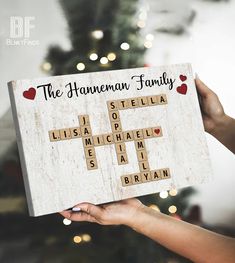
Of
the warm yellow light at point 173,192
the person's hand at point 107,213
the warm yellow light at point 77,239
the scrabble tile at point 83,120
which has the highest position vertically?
the scrabble tile at point 83,120

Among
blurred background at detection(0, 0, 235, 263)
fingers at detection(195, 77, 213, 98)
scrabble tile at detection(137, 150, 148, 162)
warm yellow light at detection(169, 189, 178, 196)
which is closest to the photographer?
scrabble tile at detection(137, 150, 148, 162)

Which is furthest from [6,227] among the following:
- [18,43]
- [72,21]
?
[72,21]

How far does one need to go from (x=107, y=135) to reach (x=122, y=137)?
0.04 meters

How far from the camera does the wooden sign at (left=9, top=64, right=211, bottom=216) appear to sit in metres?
1.10

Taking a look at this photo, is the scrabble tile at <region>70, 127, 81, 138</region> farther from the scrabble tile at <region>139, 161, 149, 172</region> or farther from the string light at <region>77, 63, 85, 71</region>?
the string light at <region>77, 63, 85, 71</region>

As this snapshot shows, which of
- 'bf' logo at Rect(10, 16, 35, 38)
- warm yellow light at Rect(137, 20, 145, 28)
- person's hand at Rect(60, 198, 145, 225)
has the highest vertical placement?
'bf' logo at Rect(10, 16, 35, 38)

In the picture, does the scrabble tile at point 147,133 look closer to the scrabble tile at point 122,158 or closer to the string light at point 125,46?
the scrabble tile at point 122,158

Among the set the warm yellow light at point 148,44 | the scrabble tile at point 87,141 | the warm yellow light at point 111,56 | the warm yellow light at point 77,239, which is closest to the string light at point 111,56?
the warm yellow light at point 111,56

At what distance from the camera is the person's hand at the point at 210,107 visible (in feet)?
4.58

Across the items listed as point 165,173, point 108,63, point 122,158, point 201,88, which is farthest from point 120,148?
point 108,63

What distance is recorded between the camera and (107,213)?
Answer: 1.24 metres

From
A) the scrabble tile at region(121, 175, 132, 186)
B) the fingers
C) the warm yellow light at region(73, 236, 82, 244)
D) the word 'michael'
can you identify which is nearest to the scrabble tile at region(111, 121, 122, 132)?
the word 'michael'

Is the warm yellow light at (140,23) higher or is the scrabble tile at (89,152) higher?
the warm yellow light at (140,23)

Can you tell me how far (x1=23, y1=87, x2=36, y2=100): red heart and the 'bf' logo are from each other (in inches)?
17.1
